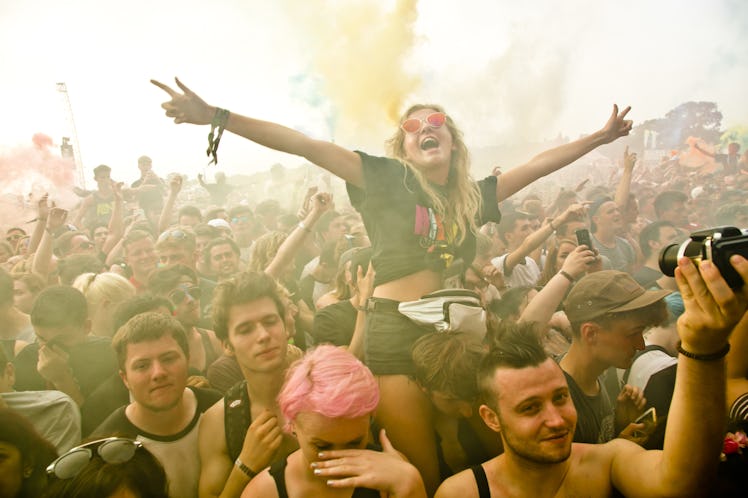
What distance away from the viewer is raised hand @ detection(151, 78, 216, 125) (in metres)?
1.78

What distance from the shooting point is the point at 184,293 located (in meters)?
2.16

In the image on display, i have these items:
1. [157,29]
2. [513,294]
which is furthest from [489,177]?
[157,29]

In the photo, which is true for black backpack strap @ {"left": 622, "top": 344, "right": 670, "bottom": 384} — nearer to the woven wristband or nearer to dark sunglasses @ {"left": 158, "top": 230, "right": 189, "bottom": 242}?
the woven wristband

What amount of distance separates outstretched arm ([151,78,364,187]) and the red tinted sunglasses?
0.31m

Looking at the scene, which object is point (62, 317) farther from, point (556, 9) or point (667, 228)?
point (667, 228)

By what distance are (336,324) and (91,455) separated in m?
1.01

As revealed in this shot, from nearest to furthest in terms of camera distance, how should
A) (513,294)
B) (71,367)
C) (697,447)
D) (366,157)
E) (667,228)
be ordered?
(697,447), (71,367), (366,157), (513,294), (667,228)

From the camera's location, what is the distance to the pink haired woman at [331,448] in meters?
1.68

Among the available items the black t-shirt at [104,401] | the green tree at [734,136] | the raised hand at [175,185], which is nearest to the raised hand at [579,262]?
the green tree at [734,136]

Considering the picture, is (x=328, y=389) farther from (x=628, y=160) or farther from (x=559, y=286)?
(x=628, y=160)

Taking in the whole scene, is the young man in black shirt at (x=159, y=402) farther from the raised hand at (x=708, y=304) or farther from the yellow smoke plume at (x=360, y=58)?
the raised hand at (x=708, y=304)

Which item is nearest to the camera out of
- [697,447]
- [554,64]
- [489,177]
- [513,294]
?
[697,447]

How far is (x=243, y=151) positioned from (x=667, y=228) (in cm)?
244

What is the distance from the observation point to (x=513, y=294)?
2.48 m
